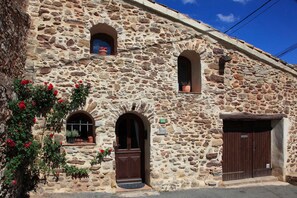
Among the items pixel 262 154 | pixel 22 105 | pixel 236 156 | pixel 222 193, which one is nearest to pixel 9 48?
pixel 22 105

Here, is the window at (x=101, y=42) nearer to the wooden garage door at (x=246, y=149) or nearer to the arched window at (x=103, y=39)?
the arched window at (x=103, y=39)

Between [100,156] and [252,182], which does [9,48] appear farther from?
[252,182]

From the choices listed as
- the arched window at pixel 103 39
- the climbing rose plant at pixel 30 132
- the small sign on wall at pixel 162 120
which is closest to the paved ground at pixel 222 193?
the climbing rose plant at pixel 30 132

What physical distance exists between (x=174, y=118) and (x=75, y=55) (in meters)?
3.24

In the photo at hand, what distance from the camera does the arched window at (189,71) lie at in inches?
362

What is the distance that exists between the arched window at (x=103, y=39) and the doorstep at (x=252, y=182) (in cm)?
531

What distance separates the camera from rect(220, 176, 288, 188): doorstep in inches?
375

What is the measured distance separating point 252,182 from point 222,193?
212cm

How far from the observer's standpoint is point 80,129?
8031 millimetres

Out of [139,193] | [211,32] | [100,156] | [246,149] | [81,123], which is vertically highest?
[211,32]

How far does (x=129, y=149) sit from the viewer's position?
8.72m

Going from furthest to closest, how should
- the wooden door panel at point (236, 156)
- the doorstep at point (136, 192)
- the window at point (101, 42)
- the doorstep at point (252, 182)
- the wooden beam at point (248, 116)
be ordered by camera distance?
1. the wooden door panel at point (236, 156)
2. the doorstep at point (252, 182)
3. the wooden beam at point (248, 116)
4. the window at point (101, 42)
5. the doorstep at point (136, 192)

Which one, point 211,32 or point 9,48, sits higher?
point 211,32

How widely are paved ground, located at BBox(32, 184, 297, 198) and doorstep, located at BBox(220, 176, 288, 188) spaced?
12.4 inches
